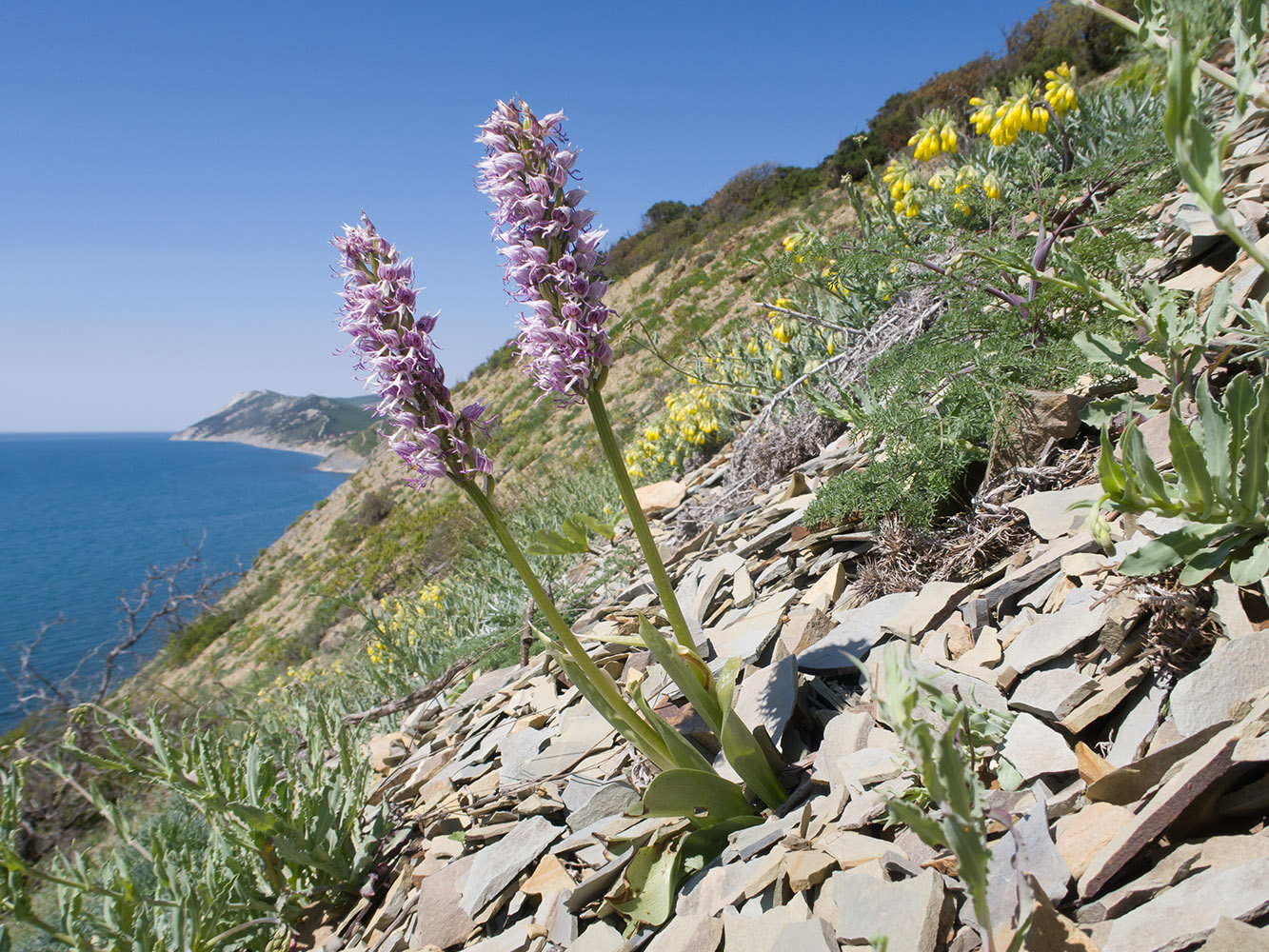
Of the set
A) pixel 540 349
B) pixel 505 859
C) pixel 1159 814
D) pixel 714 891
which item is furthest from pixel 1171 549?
pixel 505 859

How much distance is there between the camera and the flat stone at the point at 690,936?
163cm

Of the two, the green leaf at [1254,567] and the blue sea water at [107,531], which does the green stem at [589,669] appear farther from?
the blue sea water at [107,531]

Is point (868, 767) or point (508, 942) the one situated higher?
point (868, 767)

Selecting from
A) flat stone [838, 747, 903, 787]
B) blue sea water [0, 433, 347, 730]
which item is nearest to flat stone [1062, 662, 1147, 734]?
flat stone [838, 747, 903, 787]

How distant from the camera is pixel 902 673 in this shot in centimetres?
105

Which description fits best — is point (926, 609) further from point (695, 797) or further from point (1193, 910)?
point (1193, 910)

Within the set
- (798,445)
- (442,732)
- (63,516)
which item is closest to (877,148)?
(798,445)

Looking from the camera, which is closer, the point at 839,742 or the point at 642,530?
the point at 839,742

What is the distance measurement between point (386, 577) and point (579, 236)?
A: 18459 millimetres

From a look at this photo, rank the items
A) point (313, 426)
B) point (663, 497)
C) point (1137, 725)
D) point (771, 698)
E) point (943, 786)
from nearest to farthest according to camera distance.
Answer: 1. point (943, 786)
2. point (1137, 725)
3. point (771, 698)
4. point (663, 497)
5. point (313, 426)

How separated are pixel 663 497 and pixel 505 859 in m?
3.57

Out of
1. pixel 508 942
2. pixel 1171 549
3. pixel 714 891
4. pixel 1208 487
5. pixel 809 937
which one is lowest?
pixel 508 942

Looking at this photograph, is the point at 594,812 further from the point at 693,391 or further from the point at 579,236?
the point at 693,391

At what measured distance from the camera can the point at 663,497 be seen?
5.62 meters
